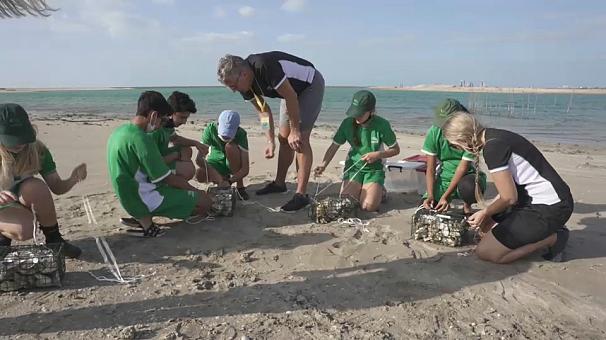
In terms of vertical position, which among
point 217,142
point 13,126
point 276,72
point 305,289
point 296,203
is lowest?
point 305,289

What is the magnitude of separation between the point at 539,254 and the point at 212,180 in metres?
3.16

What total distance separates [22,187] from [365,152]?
3.07 m

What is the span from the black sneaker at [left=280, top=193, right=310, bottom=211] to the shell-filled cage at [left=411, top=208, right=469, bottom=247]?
1.25 meters

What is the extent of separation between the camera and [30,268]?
282 cm

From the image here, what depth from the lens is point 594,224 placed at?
13.8 feet

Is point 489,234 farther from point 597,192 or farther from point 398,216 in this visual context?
point 597,192

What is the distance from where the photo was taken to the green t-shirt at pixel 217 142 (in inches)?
198

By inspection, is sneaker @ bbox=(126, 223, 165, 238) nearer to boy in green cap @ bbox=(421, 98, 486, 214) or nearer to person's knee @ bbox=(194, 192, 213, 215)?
person's knee @ bbox=(194, 192, 213, 215)

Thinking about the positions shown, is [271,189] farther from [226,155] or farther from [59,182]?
[59,182]

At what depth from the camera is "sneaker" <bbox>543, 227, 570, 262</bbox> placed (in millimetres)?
3376

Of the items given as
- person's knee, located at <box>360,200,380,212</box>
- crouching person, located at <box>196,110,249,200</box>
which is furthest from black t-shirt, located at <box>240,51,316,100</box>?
person's knee, located at <box>360,200,380,212</box>

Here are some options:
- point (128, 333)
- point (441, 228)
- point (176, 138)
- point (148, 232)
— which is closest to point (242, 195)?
point (176, 138)

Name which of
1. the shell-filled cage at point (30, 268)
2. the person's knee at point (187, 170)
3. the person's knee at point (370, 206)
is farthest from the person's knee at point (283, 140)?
the shell-filled cage at point (30, 268)

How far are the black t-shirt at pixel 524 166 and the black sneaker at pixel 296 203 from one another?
1904 mm
